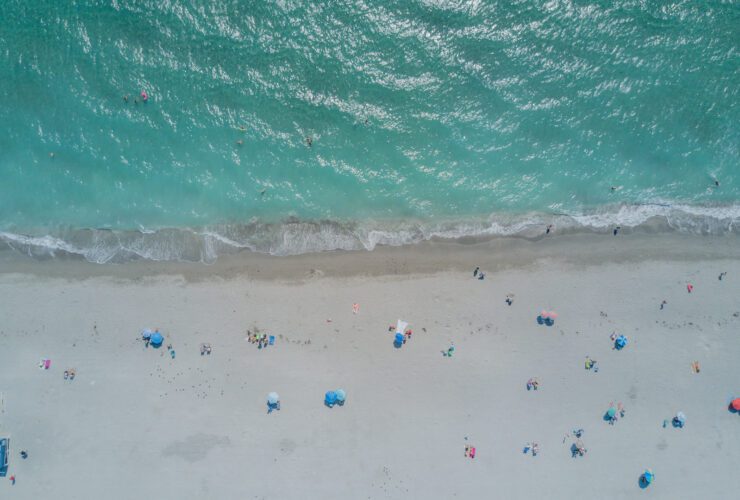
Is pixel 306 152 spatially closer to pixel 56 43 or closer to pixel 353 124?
pixel 353 124

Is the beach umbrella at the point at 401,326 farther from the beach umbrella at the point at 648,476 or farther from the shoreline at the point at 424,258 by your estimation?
the beach umbrella at the point at 648,476

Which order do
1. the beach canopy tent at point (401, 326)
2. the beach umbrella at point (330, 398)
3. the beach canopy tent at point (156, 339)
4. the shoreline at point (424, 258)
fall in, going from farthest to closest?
1. the shoreline at point (424, 258)
2. the beach canopy tent at point (401, 326)
3. the beach canopy tent at point (156, 339)
4. the beach umbrella at point (330, 398)

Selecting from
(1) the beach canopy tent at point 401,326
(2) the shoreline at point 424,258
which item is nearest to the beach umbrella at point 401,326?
(1) the beach canopy tent at point 401,326

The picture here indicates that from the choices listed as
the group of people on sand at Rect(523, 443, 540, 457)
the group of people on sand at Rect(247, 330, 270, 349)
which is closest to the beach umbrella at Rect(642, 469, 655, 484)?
the group of people on sand at Rect(523, 443, 540, 457)

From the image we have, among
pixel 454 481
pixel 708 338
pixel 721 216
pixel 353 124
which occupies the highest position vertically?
pixel 353 124

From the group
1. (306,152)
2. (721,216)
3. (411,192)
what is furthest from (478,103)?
(721,216)
